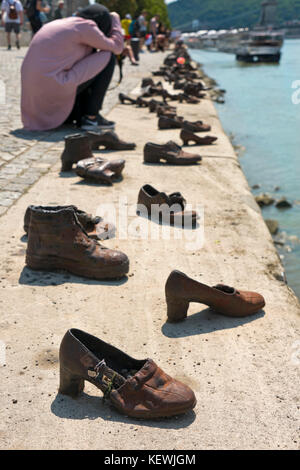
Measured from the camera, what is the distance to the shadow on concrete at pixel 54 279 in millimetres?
3318

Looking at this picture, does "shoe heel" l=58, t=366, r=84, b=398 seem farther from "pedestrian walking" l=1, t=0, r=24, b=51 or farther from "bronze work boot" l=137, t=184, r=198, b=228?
"pedestrian walking" l=1, t=0, r=24, b=51

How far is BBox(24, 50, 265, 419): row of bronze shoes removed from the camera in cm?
223

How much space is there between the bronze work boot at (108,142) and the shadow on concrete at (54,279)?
318cm

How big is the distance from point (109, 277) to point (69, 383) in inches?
46.1

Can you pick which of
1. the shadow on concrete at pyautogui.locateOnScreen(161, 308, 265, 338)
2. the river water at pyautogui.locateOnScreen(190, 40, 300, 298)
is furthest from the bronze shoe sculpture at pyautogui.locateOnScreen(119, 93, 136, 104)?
the shadow on concrete at pyautogui.locateOnScreen(161, 308, 265, 338)

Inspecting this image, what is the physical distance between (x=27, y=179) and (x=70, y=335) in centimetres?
332

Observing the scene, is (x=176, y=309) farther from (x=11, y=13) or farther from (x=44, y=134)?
(x=11, y=13)

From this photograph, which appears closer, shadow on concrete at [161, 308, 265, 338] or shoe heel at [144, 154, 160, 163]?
shadow on concrete at [161, 308, 265, 338]

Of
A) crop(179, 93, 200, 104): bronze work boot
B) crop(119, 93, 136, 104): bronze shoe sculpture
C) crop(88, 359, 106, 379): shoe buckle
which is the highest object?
crop(88, 359, 106, 379): shoe buckle

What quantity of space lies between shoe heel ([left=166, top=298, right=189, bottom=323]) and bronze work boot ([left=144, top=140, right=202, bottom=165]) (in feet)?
11.3

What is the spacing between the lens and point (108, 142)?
659 cm

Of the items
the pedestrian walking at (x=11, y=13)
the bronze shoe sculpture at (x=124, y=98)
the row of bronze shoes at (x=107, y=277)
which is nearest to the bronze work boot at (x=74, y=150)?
the row of bronze shoes at (x=107, y=277)

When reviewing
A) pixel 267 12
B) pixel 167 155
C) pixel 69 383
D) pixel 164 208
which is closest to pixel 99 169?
pixel 164 208

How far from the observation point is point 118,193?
5.08 meters
